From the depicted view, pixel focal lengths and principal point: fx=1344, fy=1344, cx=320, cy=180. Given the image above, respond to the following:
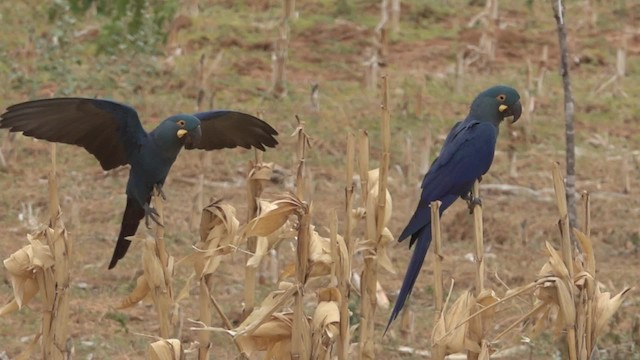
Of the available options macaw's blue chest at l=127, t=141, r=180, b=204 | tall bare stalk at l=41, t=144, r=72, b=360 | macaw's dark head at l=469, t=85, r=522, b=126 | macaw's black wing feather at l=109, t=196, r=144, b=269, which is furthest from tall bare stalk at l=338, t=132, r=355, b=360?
macaw's dark head at l=469, t=85, r=522, b=126

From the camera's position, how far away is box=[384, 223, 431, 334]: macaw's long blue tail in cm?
399

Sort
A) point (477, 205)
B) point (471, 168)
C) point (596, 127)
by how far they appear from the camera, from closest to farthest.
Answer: point (477, 205) < point (471, 168) < point (596, 127)

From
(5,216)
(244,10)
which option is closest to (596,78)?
(244,10)

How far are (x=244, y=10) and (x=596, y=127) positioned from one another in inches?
187

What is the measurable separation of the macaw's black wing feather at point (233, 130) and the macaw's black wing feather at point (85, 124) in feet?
0.73

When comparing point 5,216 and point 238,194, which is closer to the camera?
point 5,216

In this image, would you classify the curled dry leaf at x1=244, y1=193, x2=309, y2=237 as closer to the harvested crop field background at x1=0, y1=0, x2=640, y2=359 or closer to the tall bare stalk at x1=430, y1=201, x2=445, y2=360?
the harvested crop field background at x1=0, y1=0, x2=640, y2=359

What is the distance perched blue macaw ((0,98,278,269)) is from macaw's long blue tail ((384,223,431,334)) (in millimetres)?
601

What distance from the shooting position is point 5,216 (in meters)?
8.89

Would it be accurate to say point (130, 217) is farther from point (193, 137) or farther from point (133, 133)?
point (193, 137)

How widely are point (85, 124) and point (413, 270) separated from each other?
116 centimetres

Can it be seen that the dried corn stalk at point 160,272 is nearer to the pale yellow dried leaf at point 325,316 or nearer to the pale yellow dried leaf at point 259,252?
the pale yellow dried leaf at point 259,252

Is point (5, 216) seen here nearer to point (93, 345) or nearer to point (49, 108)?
point (93, 345)

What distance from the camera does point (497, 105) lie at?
5078mm
